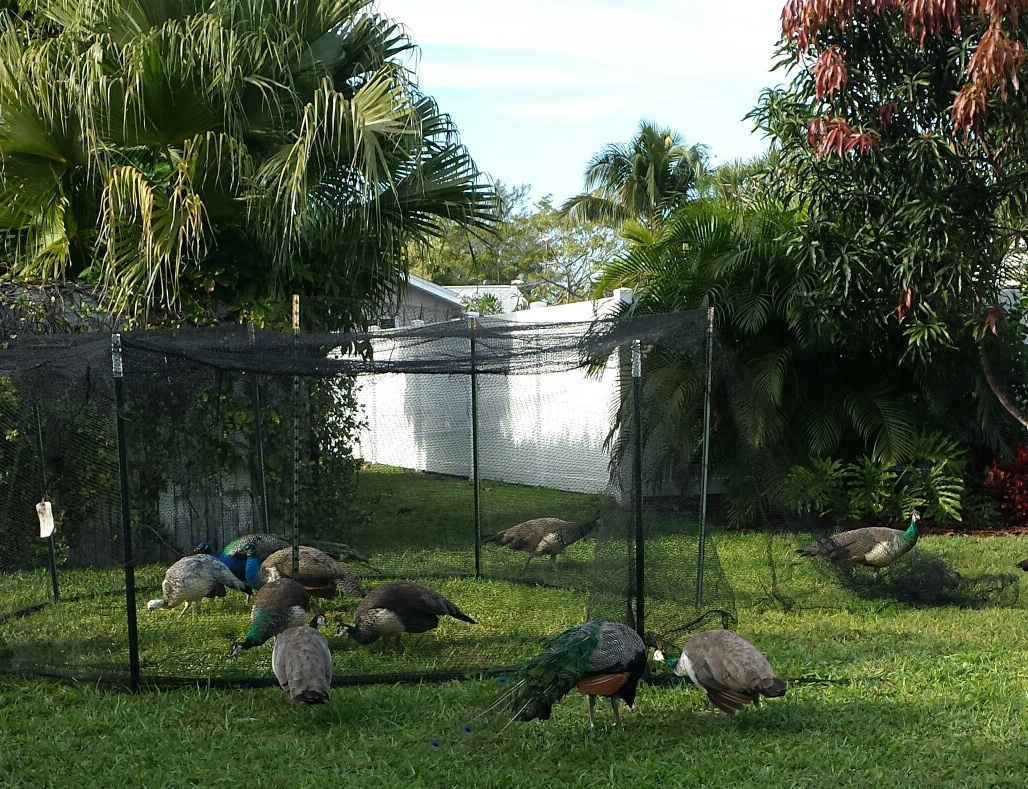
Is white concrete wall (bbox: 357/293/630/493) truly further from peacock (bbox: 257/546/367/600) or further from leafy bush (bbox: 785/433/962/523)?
leafy bush (bbox: 785/433/962/523)

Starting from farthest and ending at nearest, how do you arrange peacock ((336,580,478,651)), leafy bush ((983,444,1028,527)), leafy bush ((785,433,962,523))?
1. leafy bush ((983,444,1028,527))
2. leafy bush ((785,433,962,523))
3. peacock ((336,580,478,651))

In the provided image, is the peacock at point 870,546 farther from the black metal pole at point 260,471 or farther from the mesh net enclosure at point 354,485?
the black metal pole at point 260,471

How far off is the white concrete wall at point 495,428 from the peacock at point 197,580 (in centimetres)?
126

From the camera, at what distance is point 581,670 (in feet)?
15.0

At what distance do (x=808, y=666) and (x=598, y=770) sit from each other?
6.16 ft

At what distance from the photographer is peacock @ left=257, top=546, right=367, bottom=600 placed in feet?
22.3

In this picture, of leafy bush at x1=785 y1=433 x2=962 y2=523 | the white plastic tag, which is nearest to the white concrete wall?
the white plastic tag

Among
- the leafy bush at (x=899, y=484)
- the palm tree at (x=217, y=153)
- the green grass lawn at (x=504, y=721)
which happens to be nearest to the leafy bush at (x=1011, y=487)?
the leafy bush at (x=899, y=484)

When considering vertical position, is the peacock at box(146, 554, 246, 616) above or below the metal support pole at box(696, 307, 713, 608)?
below

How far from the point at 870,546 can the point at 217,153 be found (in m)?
5.54

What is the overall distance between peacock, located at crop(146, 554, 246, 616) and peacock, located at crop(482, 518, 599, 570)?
2165mm

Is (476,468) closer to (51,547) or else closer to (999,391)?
(51,547)

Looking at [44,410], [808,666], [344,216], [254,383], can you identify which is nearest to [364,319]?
[344,216]

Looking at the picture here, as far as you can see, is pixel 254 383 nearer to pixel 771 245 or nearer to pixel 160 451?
pixel 160 451
